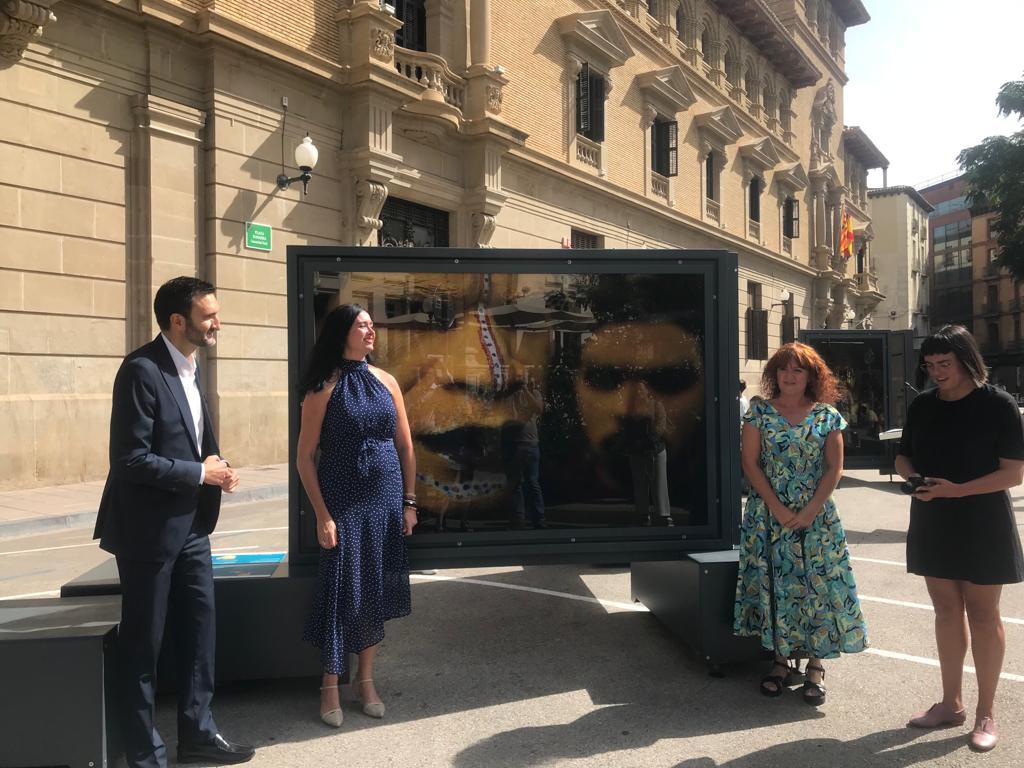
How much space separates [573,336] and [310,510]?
71.2 inches

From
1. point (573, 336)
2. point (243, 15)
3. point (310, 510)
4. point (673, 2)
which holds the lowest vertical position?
point (310, 510)

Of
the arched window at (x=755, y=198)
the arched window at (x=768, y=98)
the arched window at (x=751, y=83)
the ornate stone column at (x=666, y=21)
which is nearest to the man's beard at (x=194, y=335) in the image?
the ornate stone column at (x=666, y=21)

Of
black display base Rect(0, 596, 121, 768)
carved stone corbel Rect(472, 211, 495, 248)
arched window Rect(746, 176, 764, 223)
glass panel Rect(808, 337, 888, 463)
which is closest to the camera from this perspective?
black display base Rect(0, 596, 121, 768)

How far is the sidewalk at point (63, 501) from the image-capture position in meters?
8.63

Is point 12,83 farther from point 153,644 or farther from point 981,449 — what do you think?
point 981,449

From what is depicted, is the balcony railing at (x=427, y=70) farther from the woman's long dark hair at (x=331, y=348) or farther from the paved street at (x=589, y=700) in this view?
the woman's long dark hair at (x=331, y=348)

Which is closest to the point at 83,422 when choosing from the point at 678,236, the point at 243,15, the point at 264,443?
the point at 264,443

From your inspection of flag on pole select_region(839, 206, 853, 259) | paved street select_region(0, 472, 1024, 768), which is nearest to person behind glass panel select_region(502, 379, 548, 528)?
paved street select_region(0, 472, 1024, 768)

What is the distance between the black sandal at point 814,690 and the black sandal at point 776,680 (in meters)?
0.12

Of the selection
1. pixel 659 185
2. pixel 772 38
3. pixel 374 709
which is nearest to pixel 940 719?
pixel 374 709

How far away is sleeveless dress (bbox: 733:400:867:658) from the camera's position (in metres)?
3.97

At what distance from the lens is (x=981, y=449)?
344cm

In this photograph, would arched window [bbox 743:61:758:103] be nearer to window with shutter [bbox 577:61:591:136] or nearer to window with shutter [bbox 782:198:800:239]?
window with shutter [bbox 782:198:800:239]

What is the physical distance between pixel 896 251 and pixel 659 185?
50523 mm
